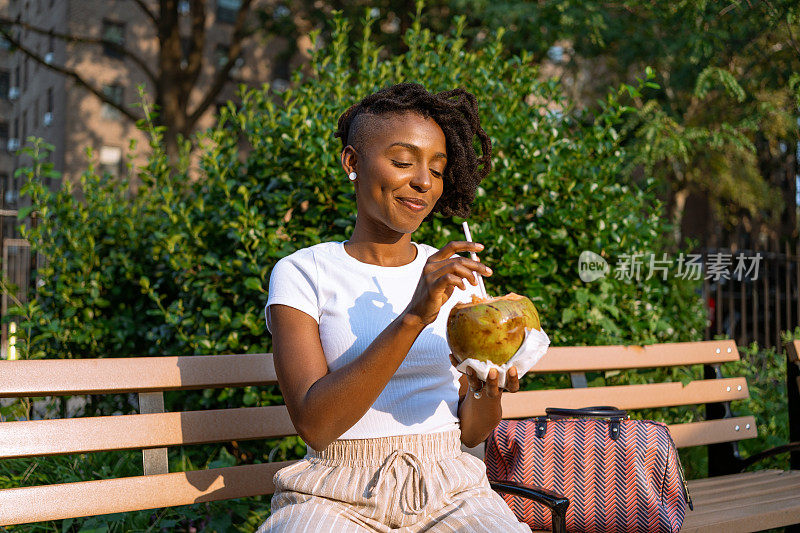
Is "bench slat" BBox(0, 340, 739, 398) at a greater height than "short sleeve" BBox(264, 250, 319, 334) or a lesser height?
lesser

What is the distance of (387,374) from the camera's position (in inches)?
72.3

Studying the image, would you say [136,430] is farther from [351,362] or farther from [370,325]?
[351,362]


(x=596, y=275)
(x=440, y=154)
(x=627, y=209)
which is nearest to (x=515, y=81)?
(x=627, y=209)

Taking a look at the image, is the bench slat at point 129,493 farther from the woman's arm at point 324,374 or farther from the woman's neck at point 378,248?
the woman's neck at point 378,248

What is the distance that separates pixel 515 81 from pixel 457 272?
299cm

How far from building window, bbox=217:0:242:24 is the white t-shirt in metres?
27.7

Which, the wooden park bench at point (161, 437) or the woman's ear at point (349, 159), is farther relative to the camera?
the wooden park bench at point (161, 437)

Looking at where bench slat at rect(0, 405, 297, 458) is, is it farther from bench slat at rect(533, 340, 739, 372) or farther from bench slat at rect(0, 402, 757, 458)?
bench slat at rect(533, 340, 739, 372)

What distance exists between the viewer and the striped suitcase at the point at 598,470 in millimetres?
2736

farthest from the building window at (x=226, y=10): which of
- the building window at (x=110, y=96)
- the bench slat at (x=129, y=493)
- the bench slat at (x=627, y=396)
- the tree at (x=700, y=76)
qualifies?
the bench slat at (x=129, y=493)

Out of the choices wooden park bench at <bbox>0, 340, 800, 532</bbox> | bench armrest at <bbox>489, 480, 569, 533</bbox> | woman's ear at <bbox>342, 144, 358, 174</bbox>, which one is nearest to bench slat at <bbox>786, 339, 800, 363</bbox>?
wooden park bench at <bbox>0, 340, 800, 532</bbox>

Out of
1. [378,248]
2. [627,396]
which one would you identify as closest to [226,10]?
[627,396]

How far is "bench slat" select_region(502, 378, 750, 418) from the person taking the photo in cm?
341

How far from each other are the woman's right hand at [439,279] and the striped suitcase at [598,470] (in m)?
1.29
